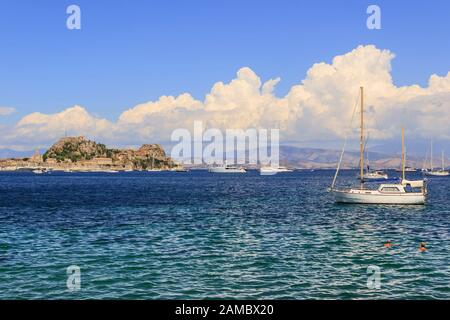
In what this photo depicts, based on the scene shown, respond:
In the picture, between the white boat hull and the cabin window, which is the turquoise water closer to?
the white boat hull

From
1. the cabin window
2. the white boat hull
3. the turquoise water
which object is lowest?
the turquoise water

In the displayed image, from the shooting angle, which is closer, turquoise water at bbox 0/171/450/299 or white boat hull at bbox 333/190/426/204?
turquoise water at bbox 0/171/450/299

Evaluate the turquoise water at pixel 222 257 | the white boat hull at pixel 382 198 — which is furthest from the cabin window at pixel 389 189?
the turquoise water at pixel 222 257

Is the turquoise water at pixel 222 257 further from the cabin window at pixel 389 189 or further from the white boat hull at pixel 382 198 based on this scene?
the cabin window at pixel 389 189

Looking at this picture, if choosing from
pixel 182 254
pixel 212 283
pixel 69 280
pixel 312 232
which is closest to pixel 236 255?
pixel 182 254

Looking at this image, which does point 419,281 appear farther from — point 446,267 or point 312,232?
point 312,232

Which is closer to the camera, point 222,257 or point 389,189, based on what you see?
point 222,257

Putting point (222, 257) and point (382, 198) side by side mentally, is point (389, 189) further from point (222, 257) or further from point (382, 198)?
point (222, 257)

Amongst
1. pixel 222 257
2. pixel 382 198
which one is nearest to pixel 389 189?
pixel 382 198

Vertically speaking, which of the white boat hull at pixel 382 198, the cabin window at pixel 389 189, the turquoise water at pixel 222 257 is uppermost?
the cabin window at pixel 389 189

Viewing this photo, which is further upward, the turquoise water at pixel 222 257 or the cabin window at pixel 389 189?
the cabin window at pixel 389 189

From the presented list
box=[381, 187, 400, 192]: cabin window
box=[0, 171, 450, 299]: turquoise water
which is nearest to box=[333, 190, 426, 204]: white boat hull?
box=[381, 187, 400, 192]: cabin window
